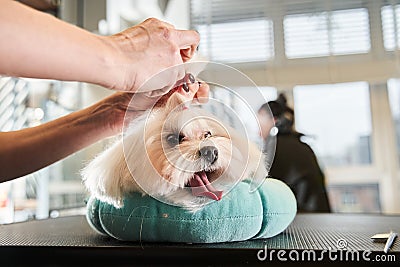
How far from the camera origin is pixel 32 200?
0.60 m

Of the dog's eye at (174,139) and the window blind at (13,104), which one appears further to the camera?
the window blind at (13,104)

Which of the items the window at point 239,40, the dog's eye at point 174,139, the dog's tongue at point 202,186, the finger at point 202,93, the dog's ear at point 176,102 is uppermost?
the window at point 239,40

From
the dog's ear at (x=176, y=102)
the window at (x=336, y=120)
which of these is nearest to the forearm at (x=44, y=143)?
the dog's ear at (x=176, y=102)

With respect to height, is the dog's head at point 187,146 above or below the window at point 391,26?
below

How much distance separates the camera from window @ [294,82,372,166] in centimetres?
65

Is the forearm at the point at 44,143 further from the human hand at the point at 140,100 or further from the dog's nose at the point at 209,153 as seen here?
the dog's nose at the point at 209,153

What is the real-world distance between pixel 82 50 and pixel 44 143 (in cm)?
23

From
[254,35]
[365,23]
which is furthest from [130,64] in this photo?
[365,23]

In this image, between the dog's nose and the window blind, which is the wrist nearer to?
the dog's nose

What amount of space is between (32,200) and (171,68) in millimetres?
322

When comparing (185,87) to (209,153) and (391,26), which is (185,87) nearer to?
(209,153)

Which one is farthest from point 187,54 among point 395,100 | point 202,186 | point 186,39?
point 395,100

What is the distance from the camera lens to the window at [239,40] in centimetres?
54

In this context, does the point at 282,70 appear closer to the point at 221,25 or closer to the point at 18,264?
the point at 221,25
